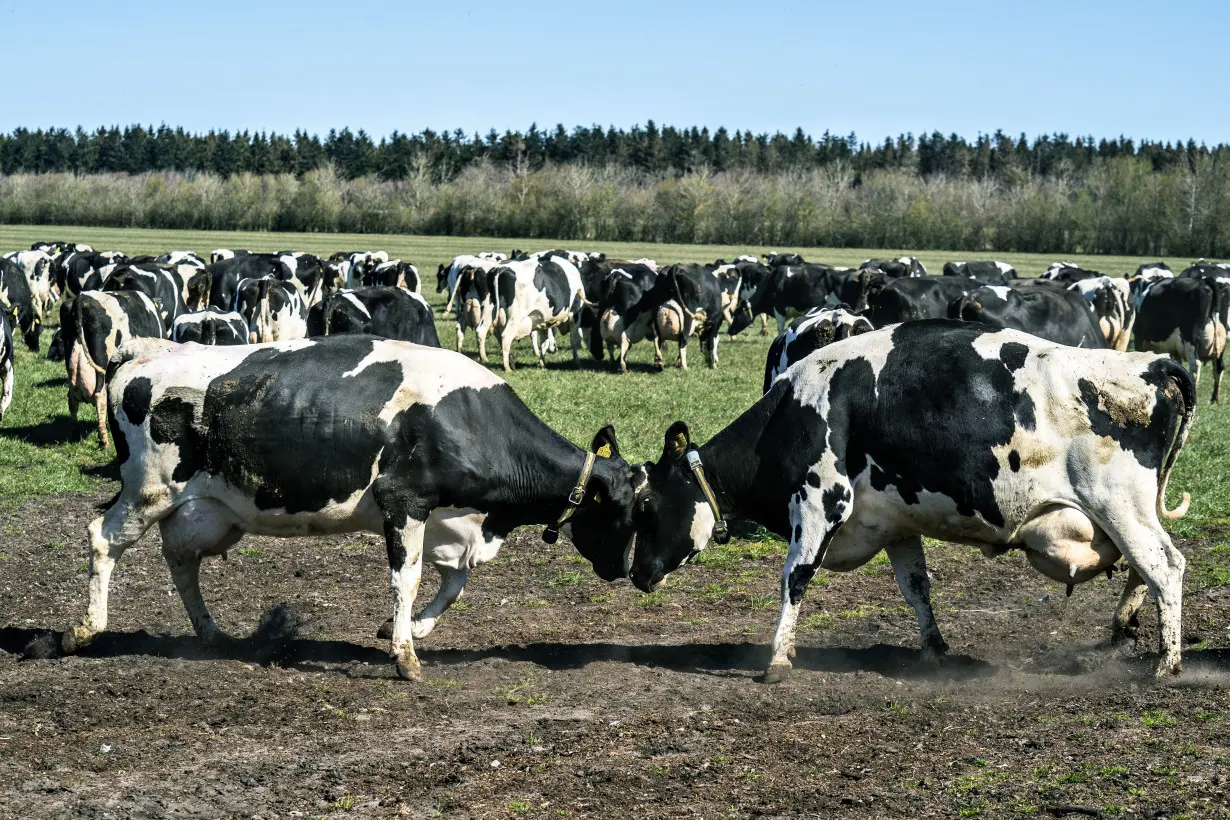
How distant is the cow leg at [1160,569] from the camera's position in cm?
772

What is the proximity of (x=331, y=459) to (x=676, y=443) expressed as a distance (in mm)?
2318

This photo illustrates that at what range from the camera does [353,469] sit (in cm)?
841

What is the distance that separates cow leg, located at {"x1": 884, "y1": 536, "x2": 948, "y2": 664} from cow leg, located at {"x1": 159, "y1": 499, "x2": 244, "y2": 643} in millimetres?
4404

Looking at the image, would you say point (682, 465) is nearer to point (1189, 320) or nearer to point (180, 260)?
point (1189, 320)

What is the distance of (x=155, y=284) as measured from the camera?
2552 centimetres


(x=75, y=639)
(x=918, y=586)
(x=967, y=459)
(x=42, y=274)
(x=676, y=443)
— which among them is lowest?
(x=75, y=639)

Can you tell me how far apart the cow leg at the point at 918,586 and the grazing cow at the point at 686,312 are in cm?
1902

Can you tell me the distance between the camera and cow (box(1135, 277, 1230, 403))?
25172mm

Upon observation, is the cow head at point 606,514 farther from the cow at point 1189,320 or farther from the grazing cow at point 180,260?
the grazing cow at point 180,260

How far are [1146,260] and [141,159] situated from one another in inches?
5915

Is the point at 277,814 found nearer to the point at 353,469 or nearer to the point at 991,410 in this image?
the point at 353,469

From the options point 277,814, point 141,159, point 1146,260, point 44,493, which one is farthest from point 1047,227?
point 141,159

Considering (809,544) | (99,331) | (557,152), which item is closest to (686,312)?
(99,331)

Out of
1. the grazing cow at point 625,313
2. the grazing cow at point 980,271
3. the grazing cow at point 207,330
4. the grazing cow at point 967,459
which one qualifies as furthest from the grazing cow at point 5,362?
the grazing cow at point 980,271
